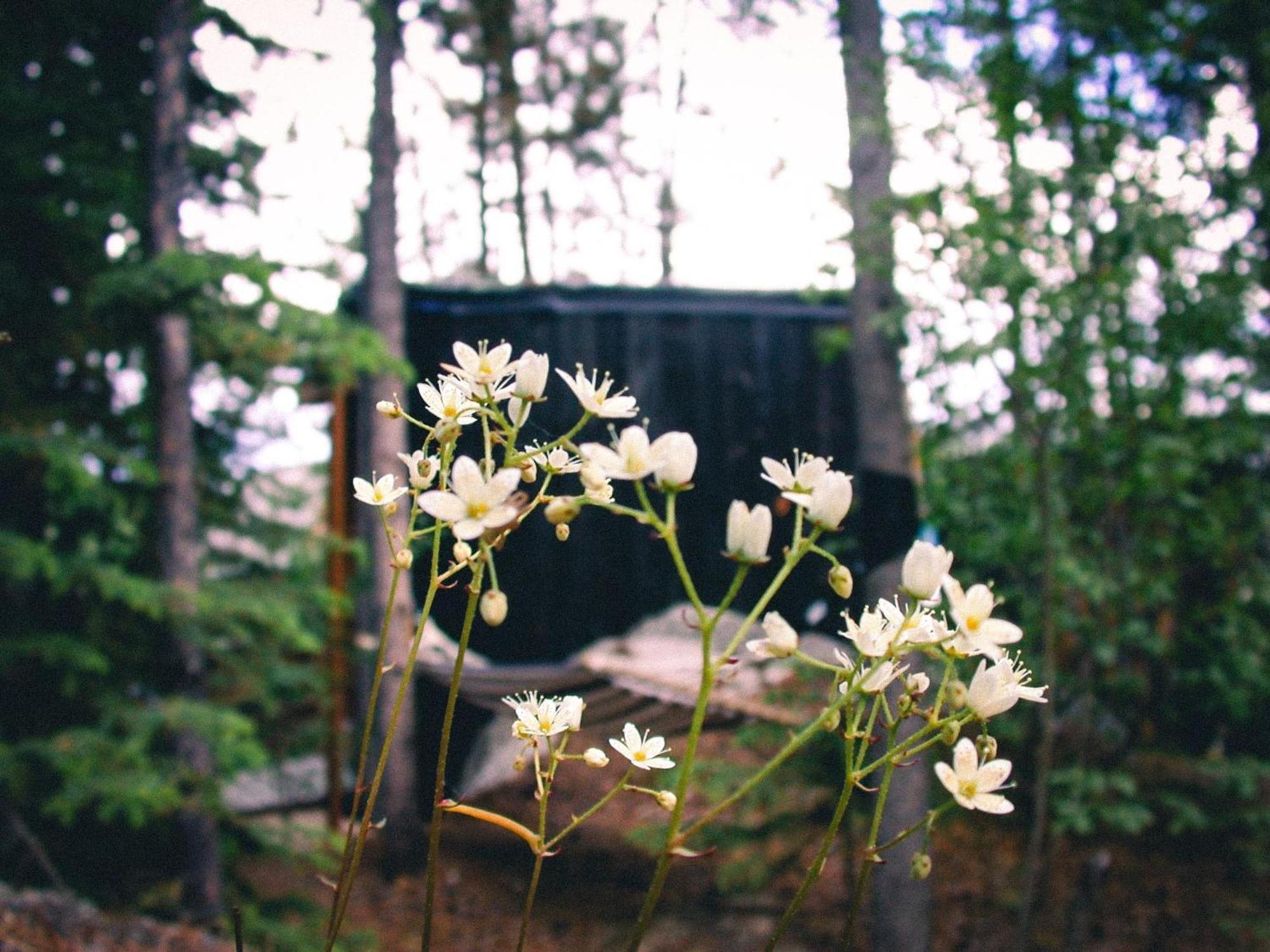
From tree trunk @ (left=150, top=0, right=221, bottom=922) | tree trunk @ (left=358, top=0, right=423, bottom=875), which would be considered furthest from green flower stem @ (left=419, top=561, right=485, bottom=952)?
tree trunk @ (left=358, top=0, right=423, bottom=875)

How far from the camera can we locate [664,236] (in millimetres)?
9289

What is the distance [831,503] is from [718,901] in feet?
11.7

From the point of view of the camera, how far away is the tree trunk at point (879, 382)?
273cm

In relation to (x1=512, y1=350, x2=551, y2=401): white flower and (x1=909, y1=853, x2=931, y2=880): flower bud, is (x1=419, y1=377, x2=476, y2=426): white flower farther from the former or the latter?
(x1=909, y1=853, x2=931, y2=880): flower bud

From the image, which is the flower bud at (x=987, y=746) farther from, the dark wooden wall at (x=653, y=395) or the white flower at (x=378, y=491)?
the dark wooden wall at (x=653, y=395)

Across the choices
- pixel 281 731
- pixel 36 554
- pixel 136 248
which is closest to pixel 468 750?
pixel 281 731

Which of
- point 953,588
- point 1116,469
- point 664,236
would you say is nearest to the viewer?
point 953,588

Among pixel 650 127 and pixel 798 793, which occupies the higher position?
pixel 650 127

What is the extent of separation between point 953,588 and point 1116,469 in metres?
2.82

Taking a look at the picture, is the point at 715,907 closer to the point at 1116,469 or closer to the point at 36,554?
the point at 1116,469

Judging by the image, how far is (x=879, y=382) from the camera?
3.15 m

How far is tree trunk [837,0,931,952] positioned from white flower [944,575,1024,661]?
6.64 feet

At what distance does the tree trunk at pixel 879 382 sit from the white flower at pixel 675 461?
6.92 ft

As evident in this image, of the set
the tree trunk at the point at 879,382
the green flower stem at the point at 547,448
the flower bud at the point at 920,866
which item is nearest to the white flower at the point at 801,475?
the green flower stem at the point at 547,448
